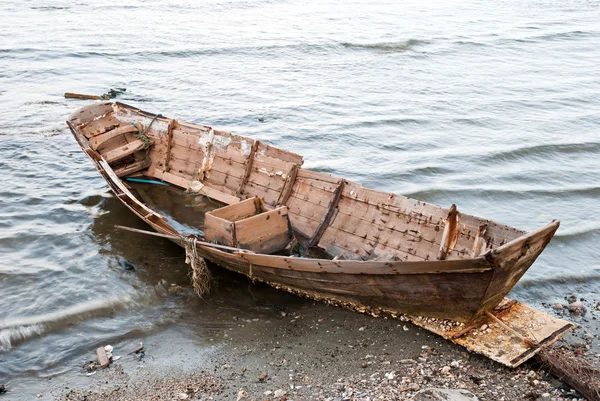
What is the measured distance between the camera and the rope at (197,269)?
32.9 feet

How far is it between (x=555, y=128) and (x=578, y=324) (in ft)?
39.1

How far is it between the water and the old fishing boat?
108cm

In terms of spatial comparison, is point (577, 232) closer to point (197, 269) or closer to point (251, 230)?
point (251, 230)

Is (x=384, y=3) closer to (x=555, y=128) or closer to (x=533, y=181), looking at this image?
(x=555, y=128)

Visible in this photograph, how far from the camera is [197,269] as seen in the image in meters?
10.0

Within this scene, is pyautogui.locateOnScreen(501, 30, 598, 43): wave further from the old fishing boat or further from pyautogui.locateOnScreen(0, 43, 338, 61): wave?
the old fishing boat

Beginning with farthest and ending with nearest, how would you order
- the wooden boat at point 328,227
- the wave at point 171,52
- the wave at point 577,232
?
the wave at point 171,52, the wave at point 577,232, the wooden boat at point 328,227

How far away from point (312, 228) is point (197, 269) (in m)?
2.31

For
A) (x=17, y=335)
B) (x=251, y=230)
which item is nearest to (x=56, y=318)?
(x=17, y=335)

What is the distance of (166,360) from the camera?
28.9 feet

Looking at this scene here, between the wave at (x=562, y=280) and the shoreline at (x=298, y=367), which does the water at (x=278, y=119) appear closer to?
the wave at (x=562, y=280)

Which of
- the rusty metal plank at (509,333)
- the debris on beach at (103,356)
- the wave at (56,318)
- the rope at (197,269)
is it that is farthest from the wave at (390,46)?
the debris on beach at (103,356)

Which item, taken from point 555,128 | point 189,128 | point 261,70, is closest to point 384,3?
point 261,70

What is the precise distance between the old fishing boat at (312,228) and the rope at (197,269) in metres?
Answer: 0.11
